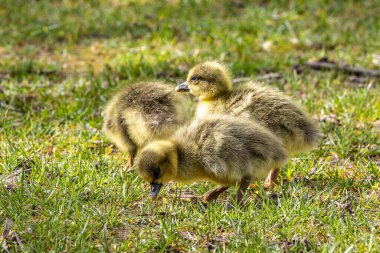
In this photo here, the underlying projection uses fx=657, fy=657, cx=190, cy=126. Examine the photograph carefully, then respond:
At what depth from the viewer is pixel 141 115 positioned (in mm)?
5031

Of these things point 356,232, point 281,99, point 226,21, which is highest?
point 281,99

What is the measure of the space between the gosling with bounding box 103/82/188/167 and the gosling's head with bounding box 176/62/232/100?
0.27m

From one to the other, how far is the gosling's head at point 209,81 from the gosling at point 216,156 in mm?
887

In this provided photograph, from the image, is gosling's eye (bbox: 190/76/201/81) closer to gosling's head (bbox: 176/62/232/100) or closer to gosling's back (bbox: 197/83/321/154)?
gosling's head (bbox: 176/62/232/100)

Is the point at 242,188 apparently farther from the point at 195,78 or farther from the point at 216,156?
the point at 195,78

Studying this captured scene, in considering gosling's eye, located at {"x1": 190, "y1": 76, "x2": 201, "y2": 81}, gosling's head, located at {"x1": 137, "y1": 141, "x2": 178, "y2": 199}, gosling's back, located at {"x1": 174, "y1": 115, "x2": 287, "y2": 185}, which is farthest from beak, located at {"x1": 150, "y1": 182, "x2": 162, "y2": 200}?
gosling's eye, located at {"x1": 190, "y1": 76, "x2": 201, "y2": 81}

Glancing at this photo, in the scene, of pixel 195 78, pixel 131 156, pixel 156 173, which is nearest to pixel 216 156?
pixel 156 173

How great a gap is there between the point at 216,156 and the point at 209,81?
125 cm

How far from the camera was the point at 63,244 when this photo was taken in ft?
12.4

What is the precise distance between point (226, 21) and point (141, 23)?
1.21 meters

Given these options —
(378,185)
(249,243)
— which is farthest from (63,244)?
(378,185)

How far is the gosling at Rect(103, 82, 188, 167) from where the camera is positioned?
4945 millimetres

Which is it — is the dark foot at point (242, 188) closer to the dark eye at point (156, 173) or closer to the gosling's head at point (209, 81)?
the dark eye at point (156, 173)

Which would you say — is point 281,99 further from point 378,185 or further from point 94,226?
point 94,226
